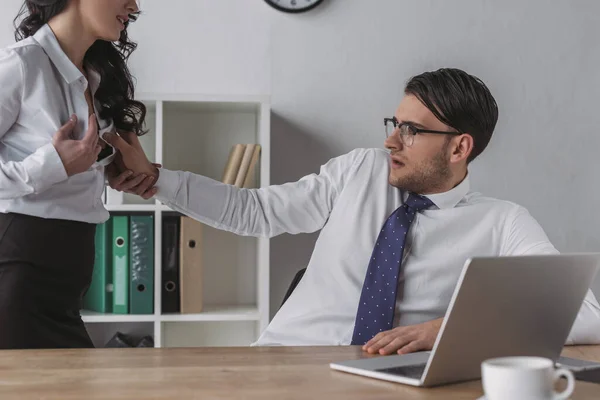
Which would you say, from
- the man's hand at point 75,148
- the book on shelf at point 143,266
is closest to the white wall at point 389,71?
the book on shelf at point 143,266

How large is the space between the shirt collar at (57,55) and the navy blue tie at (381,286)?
2.79 ft

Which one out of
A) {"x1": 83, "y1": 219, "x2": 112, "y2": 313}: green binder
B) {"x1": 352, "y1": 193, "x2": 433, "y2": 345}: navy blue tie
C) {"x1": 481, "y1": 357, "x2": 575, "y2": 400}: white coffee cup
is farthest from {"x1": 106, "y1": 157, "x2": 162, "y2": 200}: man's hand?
{"x1": 481, "y1": 357, "x2": 575, "y2": 400}: white coffee cup

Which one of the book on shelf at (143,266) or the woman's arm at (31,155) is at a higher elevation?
the woman's arm at (31,155)

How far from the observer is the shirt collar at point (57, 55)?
1.93 meters

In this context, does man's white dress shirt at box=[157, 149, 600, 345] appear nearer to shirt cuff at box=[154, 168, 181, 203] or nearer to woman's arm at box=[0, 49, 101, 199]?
shirt cuff at box=[154, 168, 181, 203]

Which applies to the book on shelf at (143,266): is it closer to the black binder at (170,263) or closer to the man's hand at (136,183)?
the black binder at (170,263)

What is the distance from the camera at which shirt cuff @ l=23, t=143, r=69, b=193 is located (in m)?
1.78

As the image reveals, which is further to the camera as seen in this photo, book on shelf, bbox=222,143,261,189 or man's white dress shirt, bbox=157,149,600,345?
book on shelf, bbox=222,143,261,189

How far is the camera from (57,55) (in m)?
1.93

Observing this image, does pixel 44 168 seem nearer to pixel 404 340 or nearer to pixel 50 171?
pixel 50 171

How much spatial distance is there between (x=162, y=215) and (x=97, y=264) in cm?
30

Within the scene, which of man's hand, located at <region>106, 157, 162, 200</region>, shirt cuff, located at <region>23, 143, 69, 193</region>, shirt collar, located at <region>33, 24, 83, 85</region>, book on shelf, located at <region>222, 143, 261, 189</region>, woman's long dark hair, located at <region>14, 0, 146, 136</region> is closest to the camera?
shirt cuff, located at <region>23, 143, 69, 193</region>

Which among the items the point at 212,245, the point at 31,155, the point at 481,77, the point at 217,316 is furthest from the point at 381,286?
the point at 481,77

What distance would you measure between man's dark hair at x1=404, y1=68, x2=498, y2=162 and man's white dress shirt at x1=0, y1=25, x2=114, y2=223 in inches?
34.1
